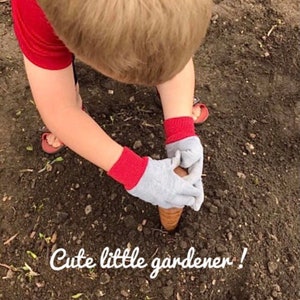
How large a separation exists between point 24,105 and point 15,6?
609mm

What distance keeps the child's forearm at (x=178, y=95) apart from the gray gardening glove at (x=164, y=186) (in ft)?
0.54

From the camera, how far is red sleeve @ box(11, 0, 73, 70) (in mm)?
1280

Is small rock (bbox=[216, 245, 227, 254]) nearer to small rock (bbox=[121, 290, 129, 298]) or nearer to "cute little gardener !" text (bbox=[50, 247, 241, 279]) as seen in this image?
"cute little gardener !" text (bbox=[50, 247, 241, 279])

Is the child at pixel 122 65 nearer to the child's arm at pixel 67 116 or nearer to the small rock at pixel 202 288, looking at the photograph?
the child's arm at pixel 67 116

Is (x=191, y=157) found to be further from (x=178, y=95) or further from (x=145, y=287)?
(x=145, y=287)

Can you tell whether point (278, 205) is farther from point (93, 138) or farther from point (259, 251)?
point (93, 138)

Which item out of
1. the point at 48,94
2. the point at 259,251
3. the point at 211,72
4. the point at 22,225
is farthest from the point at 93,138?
the point at 211,72

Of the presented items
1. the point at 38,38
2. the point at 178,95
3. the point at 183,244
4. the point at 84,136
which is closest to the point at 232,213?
the point at 183,244

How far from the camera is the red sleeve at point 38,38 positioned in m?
1.28

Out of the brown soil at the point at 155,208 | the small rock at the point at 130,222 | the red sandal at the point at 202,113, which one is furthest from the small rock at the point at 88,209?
the red sandal at the point at 202,113

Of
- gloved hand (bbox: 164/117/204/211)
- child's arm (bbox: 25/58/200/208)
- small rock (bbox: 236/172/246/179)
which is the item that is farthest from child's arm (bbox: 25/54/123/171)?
small rock (bbox: 236/172/246/179)

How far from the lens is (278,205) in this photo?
173cm

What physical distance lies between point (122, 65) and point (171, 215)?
54 centimetres

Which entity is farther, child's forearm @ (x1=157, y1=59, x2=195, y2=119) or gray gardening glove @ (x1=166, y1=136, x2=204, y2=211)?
child's forearm @ (x1=157, y1=59, x2=195, y2=119)
